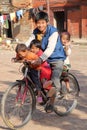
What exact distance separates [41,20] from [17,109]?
1.38m

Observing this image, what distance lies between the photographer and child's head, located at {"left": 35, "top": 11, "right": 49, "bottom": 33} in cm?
662

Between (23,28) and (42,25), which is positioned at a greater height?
(42,25)

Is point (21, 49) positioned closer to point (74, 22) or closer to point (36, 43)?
point (36, 43)

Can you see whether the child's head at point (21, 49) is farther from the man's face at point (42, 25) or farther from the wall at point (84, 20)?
the wall at point (84, 20)

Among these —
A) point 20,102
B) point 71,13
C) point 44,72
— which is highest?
point 44,72

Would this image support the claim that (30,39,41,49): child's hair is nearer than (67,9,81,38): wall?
Yes

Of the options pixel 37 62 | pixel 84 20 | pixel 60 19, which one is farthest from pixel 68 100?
pixel 60 19

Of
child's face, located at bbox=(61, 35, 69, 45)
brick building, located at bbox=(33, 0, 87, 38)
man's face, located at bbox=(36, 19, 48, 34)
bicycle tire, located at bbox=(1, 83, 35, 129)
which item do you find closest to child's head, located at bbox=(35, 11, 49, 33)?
man's face, located at bbox=(36, 19, 48, 34)

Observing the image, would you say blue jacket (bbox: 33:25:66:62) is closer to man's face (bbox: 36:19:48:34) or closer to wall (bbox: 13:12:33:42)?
man's face (bbox: 36:19:48:34)

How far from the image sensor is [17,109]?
652cm

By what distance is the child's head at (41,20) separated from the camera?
6625 mm

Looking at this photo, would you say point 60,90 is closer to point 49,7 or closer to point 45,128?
point 45,128

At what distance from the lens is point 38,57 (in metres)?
6.43

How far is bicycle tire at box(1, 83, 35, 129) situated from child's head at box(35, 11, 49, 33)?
3.08 feet
